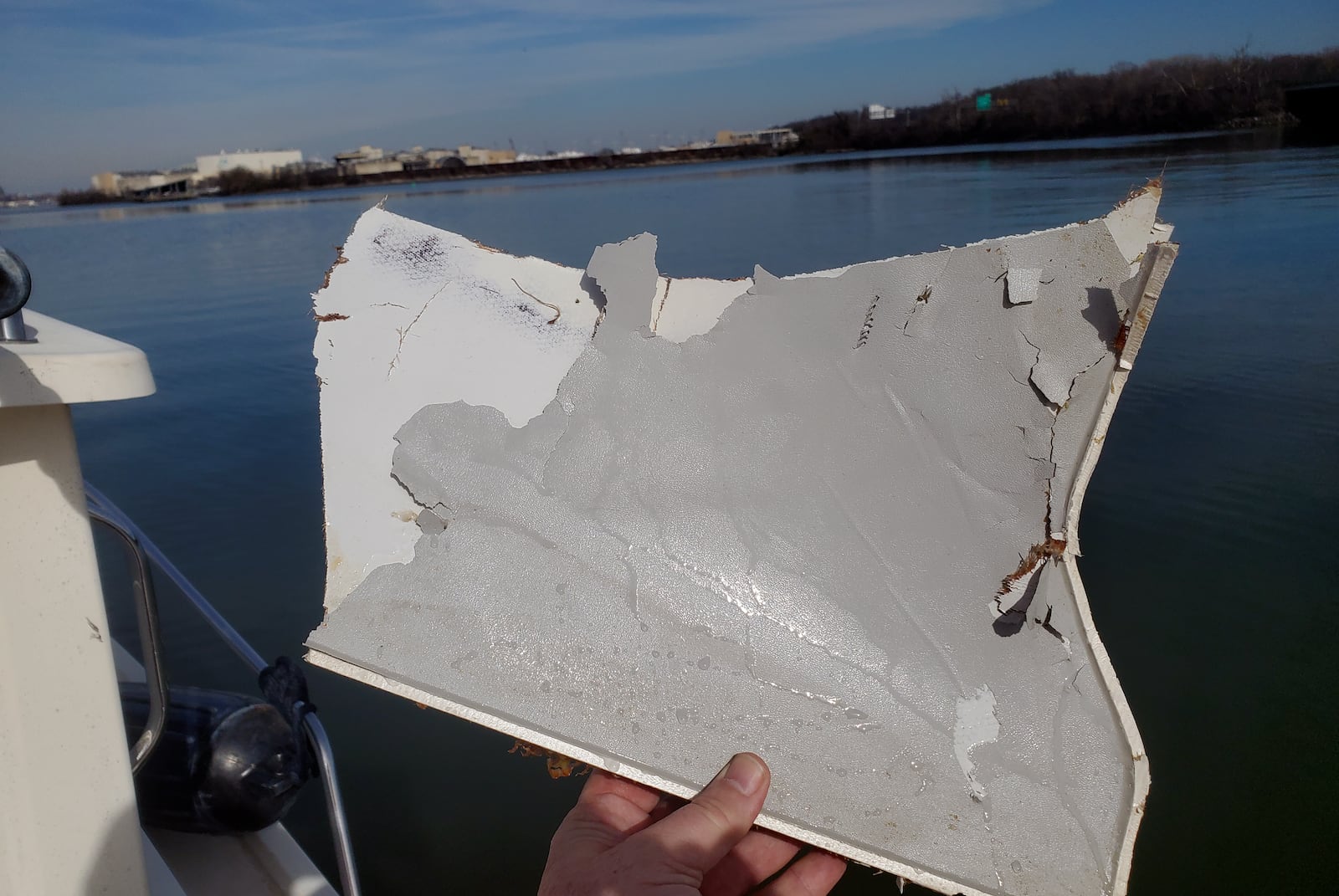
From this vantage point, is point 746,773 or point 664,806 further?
point 664,806

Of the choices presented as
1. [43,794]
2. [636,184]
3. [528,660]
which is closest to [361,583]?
[528,660]

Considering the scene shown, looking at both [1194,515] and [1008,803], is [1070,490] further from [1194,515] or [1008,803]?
[1194,515]

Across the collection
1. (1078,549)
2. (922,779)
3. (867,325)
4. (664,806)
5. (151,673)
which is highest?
(867,325)

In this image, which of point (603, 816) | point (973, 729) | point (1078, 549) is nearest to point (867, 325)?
point (1078, 549)

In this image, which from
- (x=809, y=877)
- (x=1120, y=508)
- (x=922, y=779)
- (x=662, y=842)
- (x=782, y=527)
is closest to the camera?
(x=662, y=842)

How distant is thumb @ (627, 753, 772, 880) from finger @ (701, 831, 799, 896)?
1.06 feet

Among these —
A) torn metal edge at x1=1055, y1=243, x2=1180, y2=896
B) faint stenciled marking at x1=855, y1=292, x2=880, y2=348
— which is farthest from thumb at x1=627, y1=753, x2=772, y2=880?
faint stenciled marking at x1=855, y1=292, x2=880, y2=348

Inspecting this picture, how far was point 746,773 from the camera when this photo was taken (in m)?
1.22

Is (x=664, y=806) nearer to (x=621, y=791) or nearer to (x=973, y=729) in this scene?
(x=621, y=791)

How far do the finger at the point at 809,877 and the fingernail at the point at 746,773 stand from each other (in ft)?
Result: 1.33

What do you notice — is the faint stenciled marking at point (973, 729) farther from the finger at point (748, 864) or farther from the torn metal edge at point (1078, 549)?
the finger at point (748, 864)

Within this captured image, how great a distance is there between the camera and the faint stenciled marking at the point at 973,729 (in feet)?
4.17

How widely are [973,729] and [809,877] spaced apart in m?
0.47

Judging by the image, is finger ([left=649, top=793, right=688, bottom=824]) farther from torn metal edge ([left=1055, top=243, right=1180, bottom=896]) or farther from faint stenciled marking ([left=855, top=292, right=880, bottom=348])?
faint stenciled marking ([left=855, top=292, right=880, bottom=348])
